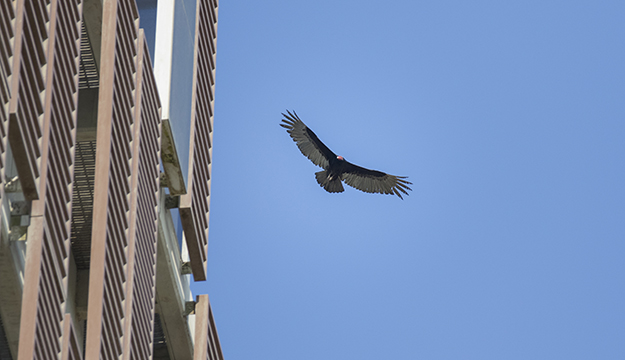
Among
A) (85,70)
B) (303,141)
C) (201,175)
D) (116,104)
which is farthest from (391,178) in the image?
(116,104)

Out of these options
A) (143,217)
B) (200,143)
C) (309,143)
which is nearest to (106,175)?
(143,217)

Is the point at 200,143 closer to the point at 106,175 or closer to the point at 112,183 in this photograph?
the point at 112,183

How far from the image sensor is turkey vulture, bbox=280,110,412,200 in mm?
28312

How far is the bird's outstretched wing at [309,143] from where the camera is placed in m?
28.1

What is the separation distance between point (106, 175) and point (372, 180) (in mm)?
16297

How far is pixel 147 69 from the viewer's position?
53.1 feet

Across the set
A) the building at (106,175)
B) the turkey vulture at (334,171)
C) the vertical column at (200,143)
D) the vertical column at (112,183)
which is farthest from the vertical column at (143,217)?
the turkey vulture at (334,171)

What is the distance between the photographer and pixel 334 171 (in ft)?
94.6

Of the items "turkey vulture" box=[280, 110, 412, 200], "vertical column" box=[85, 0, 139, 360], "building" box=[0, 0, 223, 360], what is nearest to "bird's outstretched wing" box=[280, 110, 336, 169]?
"turkey vulture" box=[280, 110, 412, 200]

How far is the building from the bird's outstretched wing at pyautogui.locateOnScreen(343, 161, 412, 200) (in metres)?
9.21

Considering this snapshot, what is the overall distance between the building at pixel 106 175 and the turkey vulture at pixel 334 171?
764 cm

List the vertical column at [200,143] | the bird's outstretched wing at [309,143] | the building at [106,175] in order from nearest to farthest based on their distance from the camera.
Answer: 1. the building at [106,175]
2. the vertical column at [200,143]
3. the bird's outstretched wing at [309,143]

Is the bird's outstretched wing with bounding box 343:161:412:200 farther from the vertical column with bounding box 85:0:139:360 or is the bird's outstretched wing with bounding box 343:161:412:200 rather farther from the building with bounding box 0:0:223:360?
the vertical column with bounding box 85:0:139:360

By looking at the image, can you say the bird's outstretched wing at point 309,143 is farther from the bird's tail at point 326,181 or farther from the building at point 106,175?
the building at point 106,175
